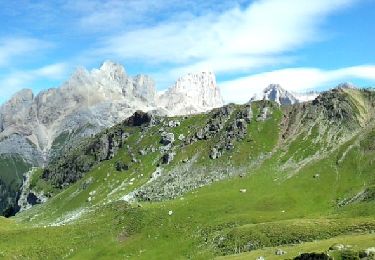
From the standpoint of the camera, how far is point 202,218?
5901 inches

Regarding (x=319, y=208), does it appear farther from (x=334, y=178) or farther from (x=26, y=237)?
(x=26, y=237)

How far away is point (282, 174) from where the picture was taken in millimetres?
176750

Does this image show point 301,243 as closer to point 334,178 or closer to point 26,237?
point 334,178

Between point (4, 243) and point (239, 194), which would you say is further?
point (239, 194)

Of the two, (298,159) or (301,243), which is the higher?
(298,159)

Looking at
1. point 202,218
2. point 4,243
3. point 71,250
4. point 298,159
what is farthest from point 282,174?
point 4,243

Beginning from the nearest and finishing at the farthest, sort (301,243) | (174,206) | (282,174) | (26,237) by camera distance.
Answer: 1. (301,243)
2. (26,237)
3. (174,206)
4. (282,174)

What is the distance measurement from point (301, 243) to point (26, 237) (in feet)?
262

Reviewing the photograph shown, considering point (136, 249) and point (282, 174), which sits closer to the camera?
point (136, 249)

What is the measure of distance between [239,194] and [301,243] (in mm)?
58905

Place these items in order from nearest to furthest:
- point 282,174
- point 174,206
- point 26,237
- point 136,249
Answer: point 136,249
point 26,237
point 174,206
point 282,174

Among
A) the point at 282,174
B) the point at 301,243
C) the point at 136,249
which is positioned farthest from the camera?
the point at 282,174

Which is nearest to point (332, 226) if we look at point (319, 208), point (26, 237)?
point (319, 208)

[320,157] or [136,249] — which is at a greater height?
[320,157]
